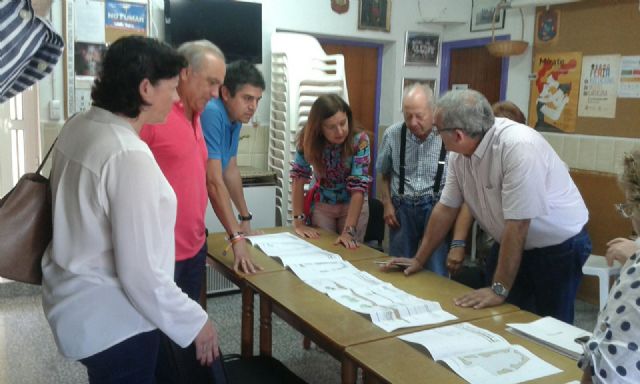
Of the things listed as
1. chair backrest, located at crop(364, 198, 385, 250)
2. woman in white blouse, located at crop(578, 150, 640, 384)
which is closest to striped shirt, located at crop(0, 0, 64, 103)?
woman in white blouse, located at crop(578, 150, 640, 384)

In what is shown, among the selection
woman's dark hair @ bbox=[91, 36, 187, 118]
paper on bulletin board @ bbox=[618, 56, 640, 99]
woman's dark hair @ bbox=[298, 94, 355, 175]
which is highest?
paper on bulletin board @ bbox=[618, 56, 640, 99]

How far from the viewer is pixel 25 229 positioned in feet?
4.55

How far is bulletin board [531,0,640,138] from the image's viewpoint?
147 inches

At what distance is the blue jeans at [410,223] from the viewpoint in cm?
299

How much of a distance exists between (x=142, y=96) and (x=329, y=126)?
58.8 inches

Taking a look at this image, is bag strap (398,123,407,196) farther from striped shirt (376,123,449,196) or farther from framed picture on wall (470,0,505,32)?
framed picture on wall (470,0,505,32)

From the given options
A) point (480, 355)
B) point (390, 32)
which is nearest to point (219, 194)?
point (480, 355)

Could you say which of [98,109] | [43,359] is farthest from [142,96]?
[43,359]

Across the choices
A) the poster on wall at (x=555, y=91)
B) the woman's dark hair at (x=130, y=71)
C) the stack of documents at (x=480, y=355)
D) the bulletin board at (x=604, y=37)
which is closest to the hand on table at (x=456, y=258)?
the stack of documents at (x=480, y=355)

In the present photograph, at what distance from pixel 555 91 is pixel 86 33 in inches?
133

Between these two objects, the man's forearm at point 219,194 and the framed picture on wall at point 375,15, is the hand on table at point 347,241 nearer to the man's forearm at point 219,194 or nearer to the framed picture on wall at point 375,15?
the man's forearm at point 219,194

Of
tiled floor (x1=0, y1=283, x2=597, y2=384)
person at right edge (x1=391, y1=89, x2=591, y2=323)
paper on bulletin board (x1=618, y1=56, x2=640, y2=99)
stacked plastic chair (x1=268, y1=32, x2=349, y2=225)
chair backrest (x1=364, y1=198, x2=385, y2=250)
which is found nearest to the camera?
person at right edge (x1=391, y1=89, x2=591, y2=323)

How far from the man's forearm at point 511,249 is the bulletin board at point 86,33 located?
2.96 meters

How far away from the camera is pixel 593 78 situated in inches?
157
